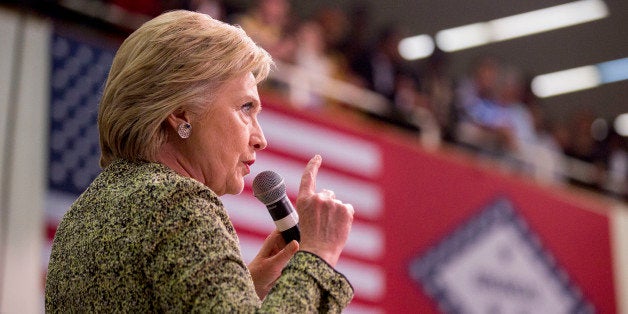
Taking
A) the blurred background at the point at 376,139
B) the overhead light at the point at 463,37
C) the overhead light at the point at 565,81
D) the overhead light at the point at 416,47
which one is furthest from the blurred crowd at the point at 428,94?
the overhead light at the point at 565,81

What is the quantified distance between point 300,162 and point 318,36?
130cm

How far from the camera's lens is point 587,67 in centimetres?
1028

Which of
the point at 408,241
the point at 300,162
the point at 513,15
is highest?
the point at 513,15

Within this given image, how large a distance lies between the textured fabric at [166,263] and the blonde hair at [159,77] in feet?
0.23

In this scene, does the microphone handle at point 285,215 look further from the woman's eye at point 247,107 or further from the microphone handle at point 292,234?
the woman's eye at point 247,107

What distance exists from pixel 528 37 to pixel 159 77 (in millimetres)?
8747

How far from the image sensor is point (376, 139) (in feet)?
17.0

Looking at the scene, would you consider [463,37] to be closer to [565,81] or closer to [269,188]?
[565,81]

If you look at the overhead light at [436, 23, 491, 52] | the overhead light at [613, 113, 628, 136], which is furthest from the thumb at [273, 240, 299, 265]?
the overhead light at [613, 113, 628, 136]

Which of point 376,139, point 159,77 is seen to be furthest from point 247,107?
point 376,139

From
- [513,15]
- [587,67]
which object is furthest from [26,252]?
[587,67]

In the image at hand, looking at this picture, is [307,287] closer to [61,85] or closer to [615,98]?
[61,85]

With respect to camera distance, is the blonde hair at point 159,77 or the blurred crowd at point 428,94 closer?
the blonde hair at point 159,77

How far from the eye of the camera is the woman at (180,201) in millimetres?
1132
